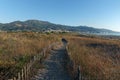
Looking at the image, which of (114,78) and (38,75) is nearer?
(114,78)

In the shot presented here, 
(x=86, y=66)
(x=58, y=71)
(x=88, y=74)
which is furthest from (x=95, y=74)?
(x=58, y=71)

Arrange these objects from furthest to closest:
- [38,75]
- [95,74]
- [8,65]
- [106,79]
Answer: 1. [8,65]
2. [38,75]
3. [95,74]
4. [106,79]

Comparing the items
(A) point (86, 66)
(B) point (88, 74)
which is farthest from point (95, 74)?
(A) point (86, 66)

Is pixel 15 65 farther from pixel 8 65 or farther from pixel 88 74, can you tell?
pixel 88 74

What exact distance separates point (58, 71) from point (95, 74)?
9.55 feet

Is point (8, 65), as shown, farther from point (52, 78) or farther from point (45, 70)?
point (52, 78)

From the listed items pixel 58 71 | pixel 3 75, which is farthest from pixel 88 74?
pixel 3 75

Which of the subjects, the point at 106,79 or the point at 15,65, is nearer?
the point at 106,79

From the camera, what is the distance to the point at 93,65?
12.8m

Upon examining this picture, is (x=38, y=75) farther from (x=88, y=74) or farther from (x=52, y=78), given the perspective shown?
(x=88, y=74)

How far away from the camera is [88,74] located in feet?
36.3

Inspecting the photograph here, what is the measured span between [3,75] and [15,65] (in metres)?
1.88

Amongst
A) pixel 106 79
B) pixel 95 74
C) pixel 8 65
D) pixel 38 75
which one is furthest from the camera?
pixel 8 65

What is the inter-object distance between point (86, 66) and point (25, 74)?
151 inches
